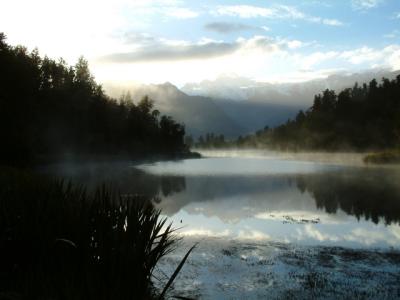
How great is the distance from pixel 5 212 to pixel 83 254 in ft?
12.1

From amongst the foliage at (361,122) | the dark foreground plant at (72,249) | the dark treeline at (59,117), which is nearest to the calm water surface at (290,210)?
the dark foreground plant at (72,249)

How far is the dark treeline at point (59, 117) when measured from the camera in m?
56.7

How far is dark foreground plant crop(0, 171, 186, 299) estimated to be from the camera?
28.7 ft

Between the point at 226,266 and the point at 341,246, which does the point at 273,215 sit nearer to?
the point at 341,246

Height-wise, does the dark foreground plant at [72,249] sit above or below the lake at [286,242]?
above

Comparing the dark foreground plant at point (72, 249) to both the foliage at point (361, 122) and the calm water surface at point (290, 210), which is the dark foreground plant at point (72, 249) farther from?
the foliage at point (361, 122)

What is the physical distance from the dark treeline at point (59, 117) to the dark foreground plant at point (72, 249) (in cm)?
3571

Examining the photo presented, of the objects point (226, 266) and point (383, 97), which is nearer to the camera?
point (226, 266)

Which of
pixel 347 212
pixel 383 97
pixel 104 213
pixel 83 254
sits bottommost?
pixel 347 212

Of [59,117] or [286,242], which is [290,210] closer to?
[286,242]

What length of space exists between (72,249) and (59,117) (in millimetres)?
94102

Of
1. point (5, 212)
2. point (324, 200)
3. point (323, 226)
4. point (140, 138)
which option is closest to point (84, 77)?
point (140, 138)

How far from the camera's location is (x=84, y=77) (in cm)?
13050

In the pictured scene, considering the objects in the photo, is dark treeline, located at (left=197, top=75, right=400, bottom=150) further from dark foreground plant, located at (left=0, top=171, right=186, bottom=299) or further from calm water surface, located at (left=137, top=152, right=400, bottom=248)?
dark foreground plant, located at (left=0, top=171, right=186, bottom=299)
